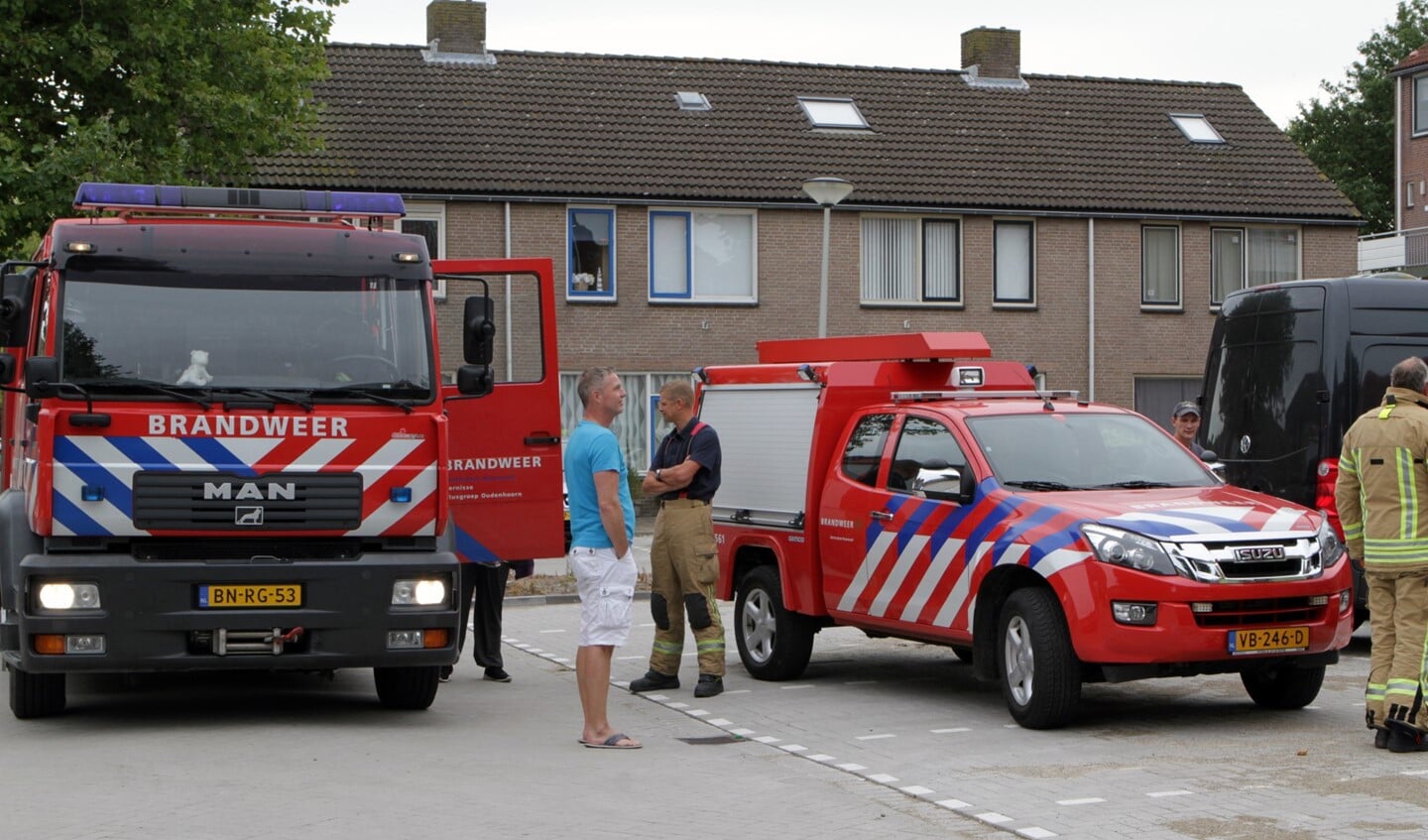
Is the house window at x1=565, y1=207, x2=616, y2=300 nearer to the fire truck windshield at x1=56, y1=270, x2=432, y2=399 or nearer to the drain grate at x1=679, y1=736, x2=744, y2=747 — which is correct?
the fire truck windshield at x1=56, y1=270, x2=432, y2=399

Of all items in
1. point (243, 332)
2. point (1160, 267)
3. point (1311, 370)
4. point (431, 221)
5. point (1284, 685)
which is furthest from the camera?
point (1160, 267)

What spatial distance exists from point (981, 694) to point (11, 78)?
52.3ft

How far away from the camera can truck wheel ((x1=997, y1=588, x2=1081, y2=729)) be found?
10117 mm

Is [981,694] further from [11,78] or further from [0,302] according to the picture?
[11,78]

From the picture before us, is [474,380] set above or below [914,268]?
below

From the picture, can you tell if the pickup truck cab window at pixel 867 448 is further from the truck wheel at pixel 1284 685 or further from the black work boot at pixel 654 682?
the truck wheel at pixel 1284 685

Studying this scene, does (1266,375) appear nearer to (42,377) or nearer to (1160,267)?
(42,377)

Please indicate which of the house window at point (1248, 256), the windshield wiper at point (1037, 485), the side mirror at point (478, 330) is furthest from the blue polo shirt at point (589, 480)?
the house window at point (1248, 256)

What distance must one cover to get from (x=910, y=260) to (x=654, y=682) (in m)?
23.1

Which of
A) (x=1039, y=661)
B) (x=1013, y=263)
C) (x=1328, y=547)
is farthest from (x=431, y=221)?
(x=1328, y=547)

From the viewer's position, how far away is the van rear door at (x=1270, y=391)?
13.8 metres

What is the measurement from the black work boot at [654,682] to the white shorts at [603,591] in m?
2.36

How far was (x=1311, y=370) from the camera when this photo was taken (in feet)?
45.4

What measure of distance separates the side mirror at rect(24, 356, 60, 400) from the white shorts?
2.86 meters
